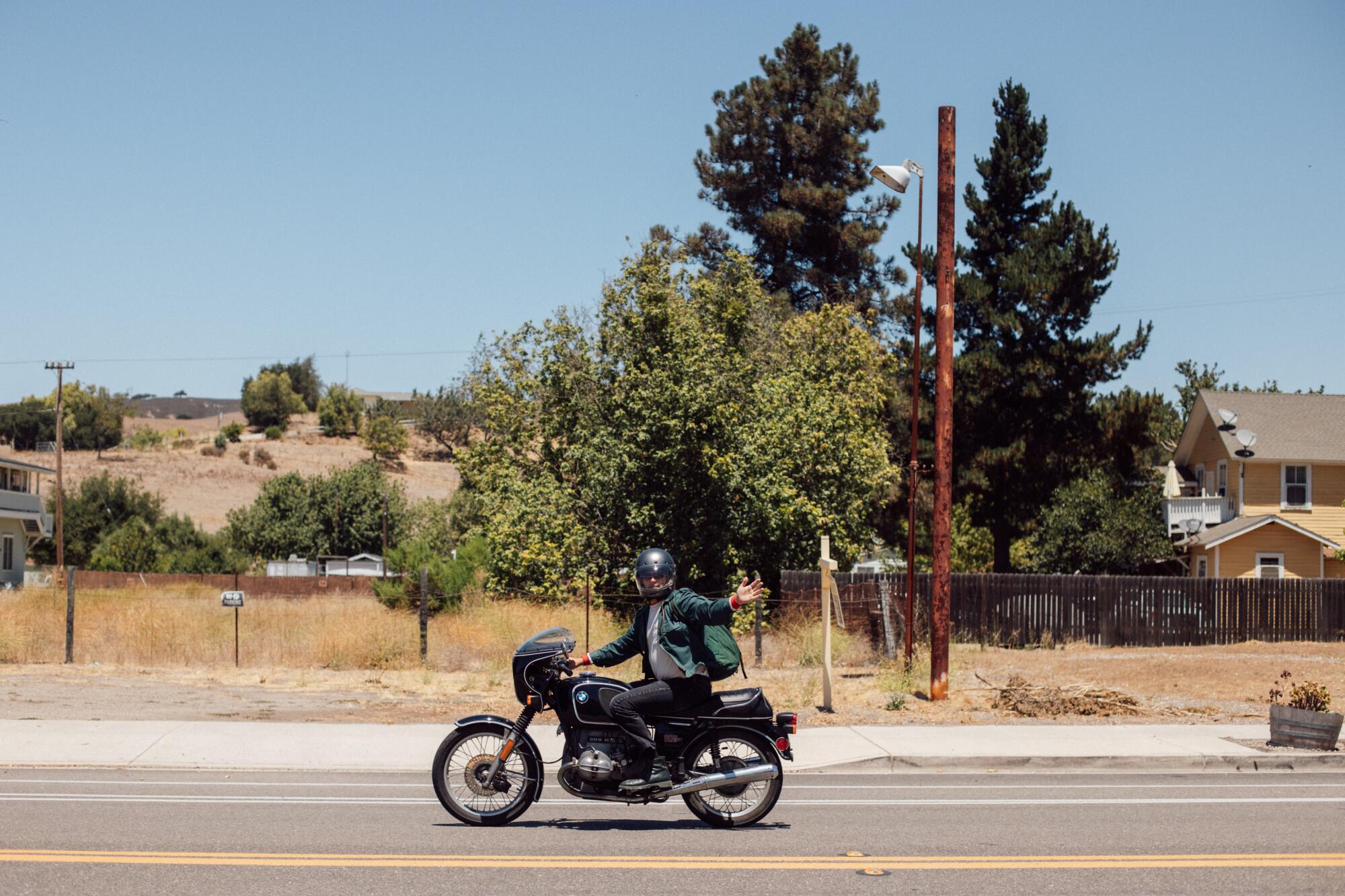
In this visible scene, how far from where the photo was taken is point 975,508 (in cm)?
4369

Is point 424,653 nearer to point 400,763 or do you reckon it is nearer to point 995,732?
point 400,763

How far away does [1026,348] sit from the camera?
41.8 m

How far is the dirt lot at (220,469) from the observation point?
102625 mm

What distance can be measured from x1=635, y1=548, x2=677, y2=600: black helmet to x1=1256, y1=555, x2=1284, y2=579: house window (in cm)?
3932

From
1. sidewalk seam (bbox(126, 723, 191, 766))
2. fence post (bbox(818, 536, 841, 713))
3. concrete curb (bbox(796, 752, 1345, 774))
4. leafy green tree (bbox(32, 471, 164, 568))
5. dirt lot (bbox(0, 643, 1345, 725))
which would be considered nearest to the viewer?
sidewalk seam (bbox(126, 723, 191, 766))

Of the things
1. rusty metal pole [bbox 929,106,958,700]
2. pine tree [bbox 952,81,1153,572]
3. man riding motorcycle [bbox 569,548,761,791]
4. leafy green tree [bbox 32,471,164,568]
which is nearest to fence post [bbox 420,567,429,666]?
rusty metal pole [bbox 929,106,958,700]

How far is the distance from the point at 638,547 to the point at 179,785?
Answer: 68.9ft

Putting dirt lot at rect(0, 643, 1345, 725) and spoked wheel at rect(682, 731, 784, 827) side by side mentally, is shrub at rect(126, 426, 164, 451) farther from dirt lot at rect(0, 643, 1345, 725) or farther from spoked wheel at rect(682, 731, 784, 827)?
spoked wheel at rect(682, 731, 784, 827)

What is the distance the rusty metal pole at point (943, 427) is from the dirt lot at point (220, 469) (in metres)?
77.9

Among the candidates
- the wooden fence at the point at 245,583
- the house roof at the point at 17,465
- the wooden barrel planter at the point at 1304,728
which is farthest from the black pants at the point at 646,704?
the house roof at the point at 17,465

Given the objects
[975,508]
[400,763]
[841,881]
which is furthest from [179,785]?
[975,508]

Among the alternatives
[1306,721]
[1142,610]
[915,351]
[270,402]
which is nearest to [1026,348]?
[1142,610]

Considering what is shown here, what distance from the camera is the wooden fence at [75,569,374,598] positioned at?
175ft

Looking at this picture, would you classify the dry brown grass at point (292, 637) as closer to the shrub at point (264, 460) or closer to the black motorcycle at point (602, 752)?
the black motorcycle at point (602, 752)
